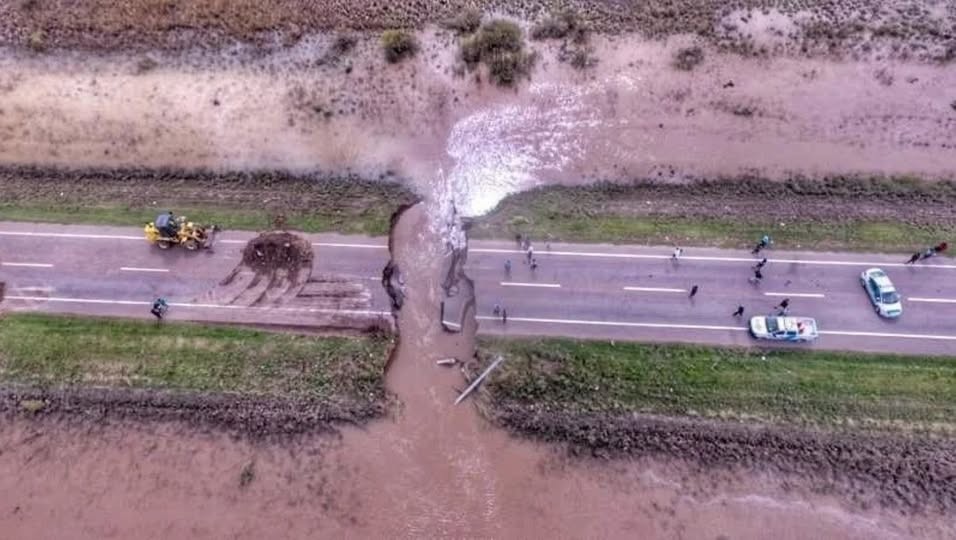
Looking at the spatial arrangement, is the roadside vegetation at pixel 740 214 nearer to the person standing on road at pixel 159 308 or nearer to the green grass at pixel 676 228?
the green grass at pixel 676 228

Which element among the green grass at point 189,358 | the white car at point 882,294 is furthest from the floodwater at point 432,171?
the white car at point 882,294

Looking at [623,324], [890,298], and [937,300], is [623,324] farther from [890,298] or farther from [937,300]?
[937,300]

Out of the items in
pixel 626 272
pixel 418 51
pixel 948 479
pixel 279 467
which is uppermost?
pixel 418 51

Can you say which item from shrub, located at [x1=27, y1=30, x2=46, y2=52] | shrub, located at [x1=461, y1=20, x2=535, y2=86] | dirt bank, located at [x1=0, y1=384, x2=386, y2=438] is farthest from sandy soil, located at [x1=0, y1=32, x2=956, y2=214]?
dirt bank, located at [x1=0, y1=384, x2=386, y2=438]

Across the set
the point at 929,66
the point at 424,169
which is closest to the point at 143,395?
the point at 424,169

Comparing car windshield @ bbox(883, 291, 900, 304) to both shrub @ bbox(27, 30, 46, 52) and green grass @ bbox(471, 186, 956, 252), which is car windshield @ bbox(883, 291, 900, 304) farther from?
shrub @ bbox(27, 30, 46, 52)

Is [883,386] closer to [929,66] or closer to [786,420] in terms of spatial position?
[786,420]
